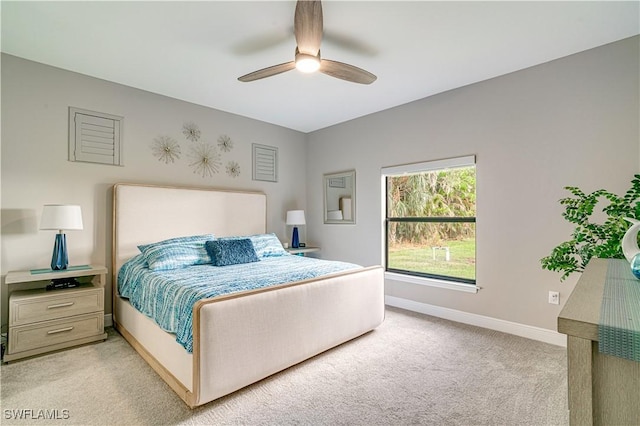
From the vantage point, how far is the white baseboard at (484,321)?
2.78 m

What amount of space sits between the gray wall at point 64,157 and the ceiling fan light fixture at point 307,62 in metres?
2.22

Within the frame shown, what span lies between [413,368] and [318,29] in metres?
2.57

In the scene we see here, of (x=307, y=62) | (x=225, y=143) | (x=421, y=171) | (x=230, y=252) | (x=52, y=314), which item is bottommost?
(x=52, y=314)

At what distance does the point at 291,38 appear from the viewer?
8.14 ft

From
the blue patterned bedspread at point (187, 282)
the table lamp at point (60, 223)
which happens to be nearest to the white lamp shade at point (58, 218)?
the table lamp at point (60, 223)

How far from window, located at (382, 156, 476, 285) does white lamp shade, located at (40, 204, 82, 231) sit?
3.41 metres

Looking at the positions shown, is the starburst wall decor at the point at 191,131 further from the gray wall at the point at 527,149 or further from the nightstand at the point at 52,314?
the gray wall at the point at 527,149

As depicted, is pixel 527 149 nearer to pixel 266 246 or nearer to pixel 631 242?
pixel 631 242

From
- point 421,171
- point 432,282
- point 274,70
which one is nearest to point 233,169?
point 274,70

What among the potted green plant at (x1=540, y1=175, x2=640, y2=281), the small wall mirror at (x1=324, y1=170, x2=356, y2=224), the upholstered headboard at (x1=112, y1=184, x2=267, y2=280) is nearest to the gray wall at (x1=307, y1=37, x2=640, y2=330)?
the small wall mirror at (x1=324, y1=170, x2=356, y2=224)

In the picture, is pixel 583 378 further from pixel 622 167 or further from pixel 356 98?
pixel 356 98

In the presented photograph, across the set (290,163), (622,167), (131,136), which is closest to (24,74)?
(131,136)

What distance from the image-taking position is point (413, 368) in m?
2.36

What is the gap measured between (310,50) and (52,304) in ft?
9.72
